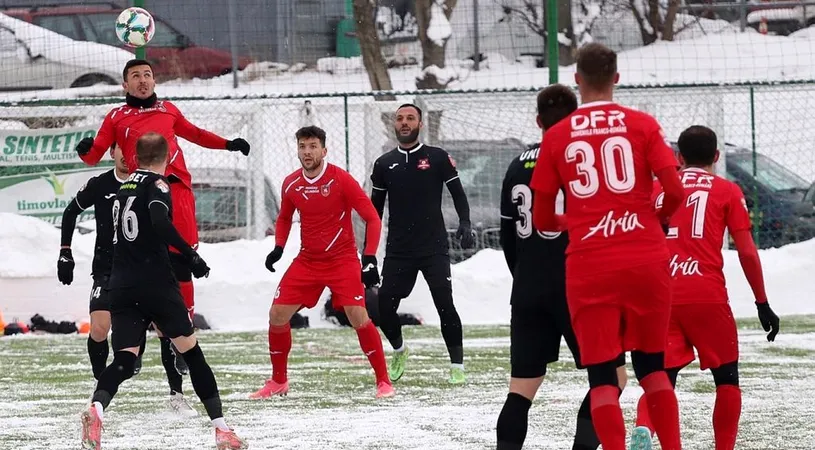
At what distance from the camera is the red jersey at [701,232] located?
675cm

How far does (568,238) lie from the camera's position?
628cm

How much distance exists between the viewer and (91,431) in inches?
286

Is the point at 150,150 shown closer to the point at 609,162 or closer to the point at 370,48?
the point at 609,162

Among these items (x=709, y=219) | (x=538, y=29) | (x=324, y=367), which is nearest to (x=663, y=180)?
(x=709, y=219)

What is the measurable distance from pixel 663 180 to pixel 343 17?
1399cm

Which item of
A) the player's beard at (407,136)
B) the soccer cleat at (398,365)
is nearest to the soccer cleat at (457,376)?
the soccer cleat at (398,365)

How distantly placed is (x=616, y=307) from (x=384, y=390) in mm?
4066

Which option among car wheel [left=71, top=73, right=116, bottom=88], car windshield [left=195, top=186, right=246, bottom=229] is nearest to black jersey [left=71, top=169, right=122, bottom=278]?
car windshield [left=195, top=186, right=246, bottom=229]

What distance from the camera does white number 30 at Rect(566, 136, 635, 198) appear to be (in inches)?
225

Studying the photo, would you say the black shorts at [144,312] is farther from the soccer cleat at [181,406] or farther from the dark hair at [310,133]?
the dark hair at [310,133]

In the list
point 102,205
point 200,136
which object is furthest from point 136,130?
point 102,205

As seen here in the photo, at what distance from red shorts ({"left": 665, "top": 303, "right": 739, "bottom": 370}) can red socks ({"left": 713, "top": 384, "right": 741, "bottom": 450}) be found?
0.46 feet

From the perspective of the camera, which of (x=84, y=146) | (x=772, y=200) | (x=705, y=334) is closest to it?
(x=705, y=334)

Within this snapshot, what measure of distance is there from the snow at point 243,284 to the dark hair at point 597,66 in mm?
9836
